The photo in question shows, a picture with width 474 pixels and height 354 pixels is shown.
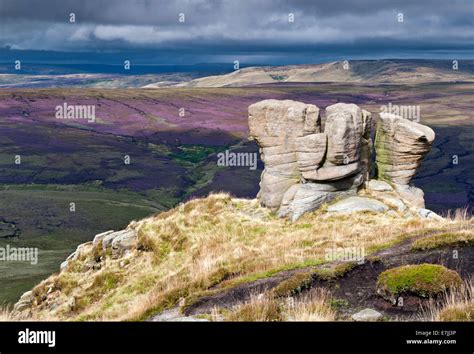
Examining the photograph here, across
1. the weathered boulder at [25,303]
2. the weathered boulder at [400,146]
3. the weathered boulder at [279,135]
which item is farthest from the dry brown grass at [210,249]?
the weathered boulder at [400,146]

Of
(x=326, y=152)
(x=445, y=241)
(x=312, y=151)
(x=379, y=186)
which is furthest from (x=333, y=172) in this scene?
(x=445, y=241)

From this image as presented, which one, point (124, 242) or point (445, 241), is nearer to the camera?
point (445, 241)

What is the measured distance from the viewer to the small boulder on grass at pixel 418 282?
1577 cm

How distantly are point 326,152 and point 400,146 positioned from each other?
501cm

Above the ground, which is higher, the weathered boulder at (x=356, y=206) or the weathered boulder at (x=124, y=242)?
the weathered boulder at (x=356, y=206)

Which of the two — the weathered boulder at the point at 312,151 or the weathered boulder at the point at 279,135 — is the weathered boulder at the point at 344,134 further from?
the weathered boulder at the point at 279,135

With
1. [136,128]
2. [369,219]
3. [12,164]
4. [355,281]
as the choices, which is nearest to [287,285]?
[355,281]

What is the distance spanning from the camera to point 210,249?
30.1 m

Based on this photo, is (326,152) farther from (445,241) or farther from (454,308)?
(454,308)

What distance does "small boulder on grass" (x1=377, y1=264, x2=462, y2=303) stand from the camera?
51.7 ft

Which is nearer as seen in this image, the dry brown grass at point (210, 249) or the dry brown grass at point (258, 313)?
the dry brown grass at point (258, 313)

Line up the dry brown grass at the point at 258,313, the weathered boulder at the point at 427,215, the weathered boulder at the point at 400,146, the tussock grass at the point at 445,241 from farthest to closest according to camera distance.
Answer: the weathered boulder at the point at 400,146
the weathered boulder at the point at 427,215
the tussock grass at the point at 445,241
the dry brown grass at the point at 258,313

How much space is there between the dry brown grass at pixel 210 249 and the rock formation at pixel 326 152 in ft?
6.38

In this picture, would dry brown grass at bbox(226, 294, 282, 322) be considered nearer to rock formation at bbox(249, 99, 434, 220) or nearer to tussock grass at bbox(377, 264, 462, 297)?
tussock grass at bbox(377, 264, 462, 297)
